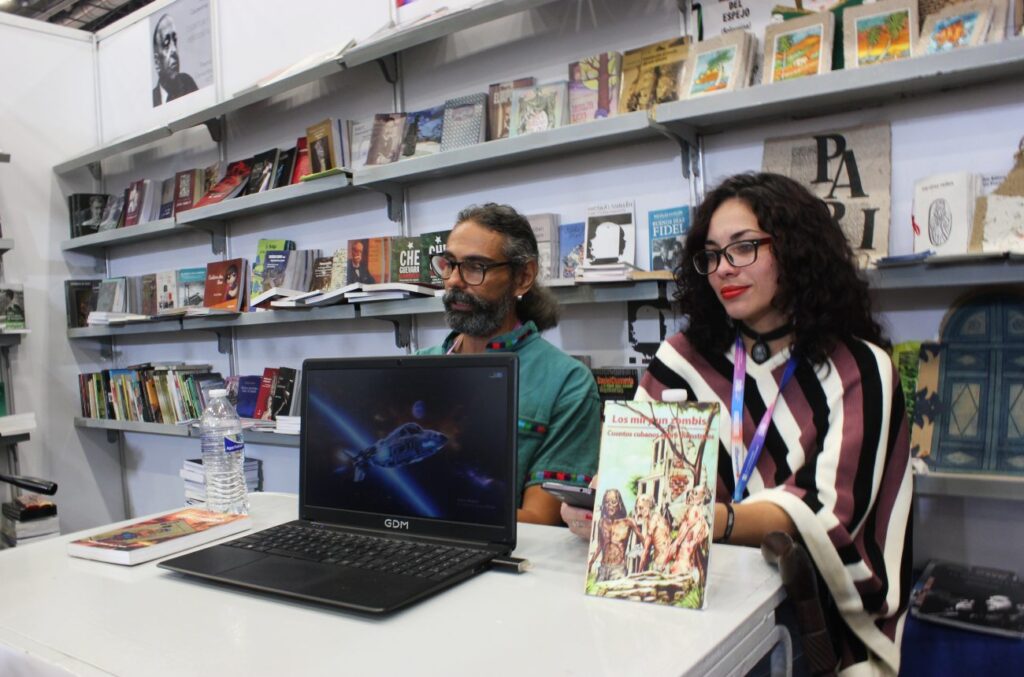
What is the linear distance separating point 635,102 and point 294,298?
1.40 meters

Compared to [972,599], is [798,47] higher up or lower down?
higher up

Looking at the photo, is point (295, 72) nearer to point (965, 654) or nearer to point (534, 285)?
point (534, 285)

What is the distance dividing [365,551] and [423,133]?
6.26ft

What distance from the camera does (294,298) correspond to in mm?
2717

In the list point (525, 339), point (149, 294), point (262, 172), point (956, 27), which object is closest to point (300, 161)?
point (262, 172)

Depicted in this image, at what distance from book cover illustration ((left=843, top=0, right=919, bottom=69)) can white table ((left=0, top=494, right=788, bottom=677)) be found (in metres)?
1.31

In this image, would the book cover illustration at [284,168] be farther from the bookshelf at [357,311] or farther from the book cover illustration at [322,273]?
the bookshelf at [357,311]

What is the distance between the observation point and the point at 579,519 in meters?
1.09

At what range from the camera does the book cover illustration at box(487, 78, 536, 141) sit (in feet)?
7.97

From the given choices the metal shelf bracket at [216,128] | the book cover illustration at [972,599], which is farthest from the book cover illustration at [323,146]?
the book cover illustration at [972,599]

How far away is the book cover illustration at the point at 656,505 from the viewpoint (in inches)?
33.5

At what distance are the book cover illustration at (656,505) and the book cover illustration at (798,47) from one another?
1.26 meters

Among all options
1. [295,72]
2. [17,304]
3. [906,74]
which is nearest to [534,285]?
Answer: [906,74]

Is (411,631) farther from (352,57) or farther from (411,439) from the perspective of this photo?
(352,57)
